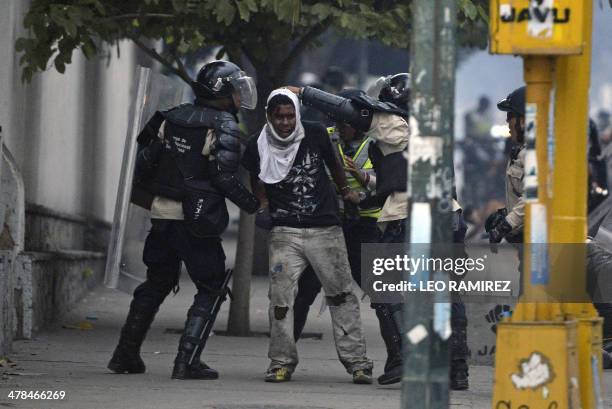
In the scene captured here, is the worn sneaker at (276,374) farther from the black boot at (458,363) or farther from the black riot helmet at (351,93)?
the black riot helmet at (351,93)

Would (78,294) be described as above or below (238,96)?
below

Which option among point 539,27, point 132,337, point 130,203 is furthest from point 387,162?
point 539,27

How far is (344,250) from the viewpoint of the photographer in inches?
366

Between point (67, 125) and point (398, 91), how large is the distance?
247 inches

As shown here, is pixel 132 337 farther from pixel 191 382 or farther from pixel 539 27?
pixel 539 27

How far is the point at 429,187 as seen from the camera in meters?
5.73

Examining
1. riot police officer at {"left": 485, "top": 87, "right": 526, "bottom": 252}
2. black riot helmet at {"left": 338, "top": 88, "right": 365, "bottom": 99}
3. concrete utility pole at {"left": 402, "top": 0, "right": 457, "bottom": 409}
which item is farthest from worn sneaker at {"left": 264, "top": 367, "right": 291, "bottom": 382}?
concrete utility pole at {"left": 402, "top": 0, "right": 457, "bottom": 409}

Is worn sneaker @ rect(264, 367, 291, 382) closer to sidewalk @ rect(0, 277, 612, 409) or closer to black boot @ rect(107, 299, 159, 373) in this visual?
sidewalk @ rect(0, 277, 612, 409)

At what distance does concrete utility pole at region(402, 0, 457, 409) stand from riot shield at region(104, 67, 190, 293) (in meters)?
5.04

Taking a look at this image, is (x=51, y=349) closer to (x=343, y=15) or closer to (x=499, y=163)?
(x=343, y=15)

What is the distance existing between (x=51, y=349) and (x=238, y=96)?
2.52 meters

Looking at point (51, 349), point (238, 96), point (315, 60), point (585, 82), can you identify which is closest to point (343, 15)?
point (238, 96)

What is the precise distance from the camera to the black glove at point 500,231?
8656 millimetres

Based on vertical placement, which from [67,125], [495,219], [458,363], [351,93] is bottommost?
[458,363]
